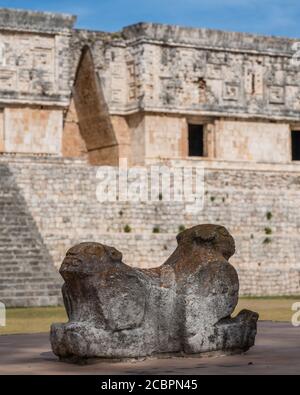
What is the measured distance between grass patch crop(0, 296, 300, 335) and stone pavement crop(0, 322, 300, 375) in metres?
3.19

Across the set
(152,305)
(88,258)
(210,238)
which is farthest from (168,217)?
(88,258)

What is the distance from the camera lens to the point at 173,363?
970 cm

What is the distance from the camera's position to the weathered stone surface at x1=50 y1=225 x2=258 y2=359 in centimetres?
983

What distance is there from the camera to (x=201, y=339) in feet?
33.3

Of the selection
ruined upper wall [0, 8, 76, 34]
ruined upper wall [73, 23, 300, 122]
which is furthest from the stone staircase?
ruined upper wall [73, 23, 300, 122]

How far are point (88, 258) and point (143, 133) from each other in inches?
815

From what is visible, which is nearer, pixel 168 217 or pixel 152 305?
pixel 152 305

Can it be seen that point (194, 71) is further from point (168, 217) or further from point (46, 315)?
point (46, 315)

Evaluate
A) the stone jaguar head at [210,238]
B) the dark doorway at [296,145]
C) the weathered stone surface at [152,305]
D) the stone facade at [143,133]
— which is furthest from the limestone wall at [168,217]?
the weathered stone surface at [152,305]

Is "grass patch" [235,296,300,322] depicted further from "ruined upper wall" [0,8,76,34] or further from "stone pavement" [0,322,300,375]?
"ruined upper wall" [0,8,76,34]

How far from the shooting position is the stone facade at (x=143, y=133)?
78.1 ft

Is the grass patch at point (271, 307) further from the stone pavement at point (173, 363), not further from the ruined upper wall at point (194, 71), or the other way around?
the ruined upper wall at point (194, 71)
